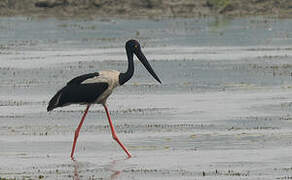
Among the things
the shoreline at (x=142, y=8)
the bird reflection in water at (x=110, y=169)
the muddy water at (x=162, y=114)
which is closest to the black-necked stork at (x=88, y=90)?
the muddy water at (x=162, y=114)

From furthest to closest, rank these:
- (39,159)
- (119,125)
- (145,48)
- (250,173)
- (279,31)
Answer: (279,31) < (145,48) < (119,125) < (39,159) < (250,173)

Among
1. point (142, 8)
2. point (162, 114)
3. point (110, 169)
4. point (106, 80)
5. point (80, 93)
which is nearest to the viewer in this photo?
point (110, 169)

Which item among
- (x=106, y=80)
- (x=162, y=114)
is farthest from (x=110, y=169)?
(x=162, y=114)

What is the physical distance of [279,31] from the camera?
51781mm

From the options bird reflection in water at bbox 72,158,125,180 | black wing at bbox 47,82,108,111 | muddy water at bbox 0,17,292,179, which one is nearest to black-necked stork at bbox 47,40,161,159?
black wing at bbox 47,82,108,111

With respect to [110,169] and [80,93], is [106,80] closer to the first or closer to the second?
[80,93]

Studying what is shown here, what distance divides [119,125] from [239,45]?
23840 mm

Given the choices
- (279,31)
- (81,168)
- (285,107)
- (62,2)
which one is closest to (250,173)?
(81,168)

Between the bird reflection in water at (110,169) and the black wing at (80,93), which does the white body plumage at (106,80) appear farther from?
the bird reflection in water at (110,169)

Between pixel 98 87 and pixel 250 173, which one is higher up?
pixel 98 87

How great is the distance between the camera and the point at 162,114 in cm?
2080

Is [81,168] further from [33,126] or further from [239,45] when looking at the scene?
[239,45]

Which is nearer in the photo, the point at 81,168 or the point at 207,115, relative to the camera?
the point at 81,168

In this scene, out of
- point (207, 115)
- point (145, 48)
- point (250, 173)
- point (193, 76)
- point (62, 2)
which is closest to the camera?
point (250, 173)
